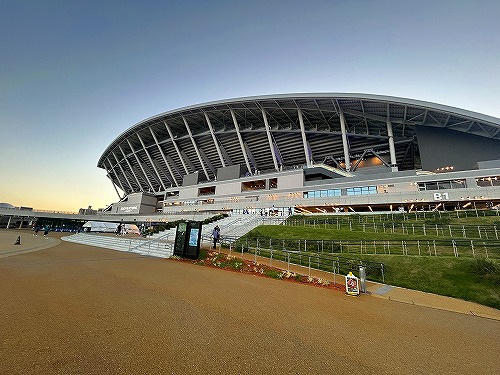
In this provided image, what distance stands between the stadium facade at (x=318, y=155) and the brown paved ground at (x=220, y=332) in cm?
3161

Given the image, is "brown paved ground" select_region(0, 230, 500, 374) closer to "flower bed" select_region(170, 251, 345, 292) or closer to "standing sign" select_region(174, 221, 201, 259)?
"flower bed" select_region(170, 251, 345, 292)

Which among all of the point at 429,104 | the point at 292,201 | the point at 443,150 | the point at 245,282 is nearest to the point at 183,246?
the point at 245,282

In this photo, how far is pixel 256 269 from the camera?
11297 millimetres

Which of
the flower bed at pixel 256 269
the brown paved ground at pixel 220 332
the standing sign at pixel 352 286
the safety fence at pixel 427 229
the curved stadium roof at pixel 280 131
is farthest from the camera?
the curved stadium roof at pixel 280 131

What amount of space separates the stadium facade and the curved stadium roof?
232mm

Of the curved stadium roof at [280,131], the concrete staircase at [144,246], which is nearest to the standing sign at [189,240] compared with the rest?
the concrete staircase at [144,246]

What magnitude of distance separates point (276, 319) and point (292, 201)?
123 feet

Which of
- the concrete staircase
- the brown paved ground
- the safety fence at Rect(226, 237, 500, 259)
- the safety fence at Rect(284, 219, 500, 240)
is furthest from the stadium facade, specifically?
the brown paved ground

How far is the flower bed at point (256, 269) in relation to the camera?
941cm

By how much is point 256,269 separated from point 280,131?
1731 inches

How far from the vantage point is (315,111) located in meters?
46.9

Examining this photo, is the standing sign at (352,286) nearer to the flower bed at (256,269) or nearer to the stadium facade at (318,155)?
the flower bed at (256,269)

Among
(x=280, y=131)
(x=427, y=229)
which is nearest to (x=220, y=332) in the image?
(x=427, y=229)

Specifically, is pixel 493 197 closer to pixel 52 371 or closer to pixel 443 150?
pixel 443 150
